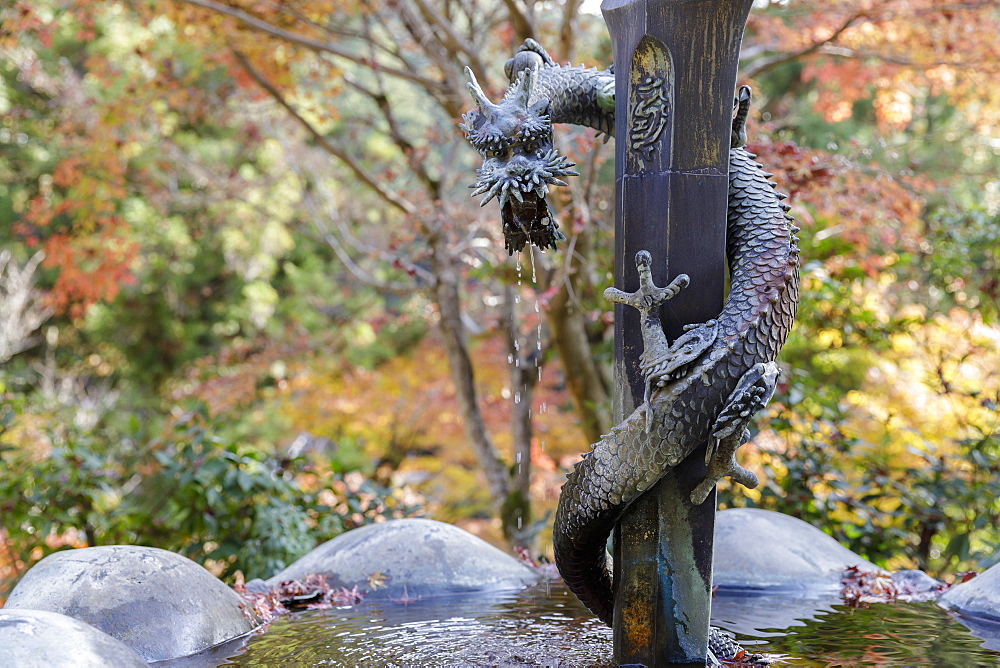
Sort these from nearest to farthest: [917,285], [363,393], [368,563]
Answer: [368,563] < [917,285] < [363,393]

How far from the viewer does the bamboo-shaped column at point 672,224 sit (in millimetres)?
2938

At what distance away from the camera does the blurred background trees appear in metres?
5.71

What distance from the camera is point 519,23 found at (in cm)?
577

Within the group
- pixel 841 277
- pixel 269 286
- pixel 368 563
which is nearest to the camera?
pixel 368 563

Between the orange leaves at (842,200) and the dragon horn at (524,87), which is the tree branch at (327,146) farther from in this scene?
the dragon horn at (524,87)

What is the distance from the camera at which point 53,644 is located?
242 cm

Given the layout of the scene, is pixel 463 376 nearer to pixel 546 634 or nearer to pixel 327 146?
pixel 327 146

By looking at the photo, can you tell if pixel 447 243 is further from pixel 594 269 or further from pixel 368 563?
pixel 368 563

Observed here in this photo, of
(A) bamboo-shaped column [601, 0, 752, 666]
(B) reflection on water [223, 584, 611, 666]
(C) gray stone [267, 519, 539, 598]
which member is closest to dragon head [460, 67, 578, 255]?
(A) bamboo-shaped column [601, 0, 752, 666]

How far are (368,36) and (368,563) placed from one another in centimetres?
400

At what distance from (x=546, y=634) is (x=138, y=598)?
1.54 meters

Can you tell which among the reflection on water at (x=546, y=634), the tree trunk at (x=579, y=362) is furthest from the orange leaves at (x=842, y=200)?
the reflection on water at (x=546, y=634)

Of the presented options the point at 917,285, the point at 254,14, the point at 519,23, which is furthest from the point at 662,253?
the point at 917,285

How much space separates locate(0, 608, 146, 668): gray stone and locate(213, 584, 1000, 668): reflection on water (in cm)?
66
